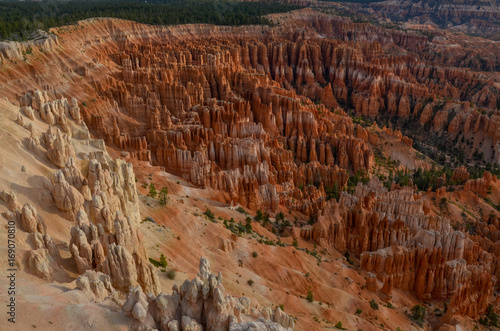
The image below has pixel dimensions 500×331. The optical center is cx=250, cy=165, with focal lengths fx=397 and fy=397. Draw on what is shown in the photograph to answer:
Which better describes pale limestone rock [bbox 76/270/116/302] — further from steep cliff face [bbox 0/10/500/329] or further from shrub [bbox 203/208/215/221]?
shrub [bbox 203/208/215/221]

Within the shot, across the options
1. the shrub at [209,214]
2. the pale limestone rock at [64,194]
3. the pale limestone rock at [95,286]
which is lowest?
the shrub at [209,214]

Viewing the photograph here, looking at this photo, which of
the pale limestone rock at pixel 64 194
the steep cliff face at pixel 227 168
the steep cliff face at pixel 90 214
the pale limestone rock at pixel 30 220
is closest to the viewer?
the steep cliff face at pixel 90 214

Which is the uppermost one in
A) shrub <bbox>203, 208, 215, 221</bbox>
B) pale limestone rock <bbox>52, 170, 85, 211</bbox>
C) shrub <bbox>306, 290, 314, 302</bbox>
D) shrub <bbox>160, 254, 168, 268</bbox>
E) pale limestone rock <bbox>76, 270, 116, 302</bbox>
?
pale limestone rock <bbox>52, 170, 85, 211</bbox>

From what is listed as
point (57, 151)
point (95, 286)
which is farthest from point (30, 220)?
point (57, 151)

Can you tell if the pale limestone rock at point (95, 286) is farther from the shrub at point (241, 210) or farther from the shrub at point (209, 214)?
the shrub at point (241, 210)

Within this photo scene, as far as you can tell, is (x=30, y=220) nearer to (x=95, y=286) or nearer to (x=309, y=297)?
(x=95, y=286)

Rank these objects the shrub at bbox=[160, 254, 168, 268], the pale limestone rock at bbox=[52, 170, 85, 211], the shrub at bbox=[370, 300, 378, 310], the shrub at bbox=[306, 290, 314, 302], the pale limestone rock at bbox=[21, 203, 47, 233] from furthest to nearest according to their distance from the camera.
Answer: the shrub at bbox=[370, 300, 378, 310] < the shrub at bbox=[306, 290, 314, 302] < the shrub at bbox=[160, 254, 168, 268] < the pale limestone rock at bbox=[52, 170, 85, 211] < the pale limestone rock at bbox=[21, 203, 47, 233]

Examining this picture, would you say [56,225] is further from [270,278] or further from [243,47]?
[243,47]

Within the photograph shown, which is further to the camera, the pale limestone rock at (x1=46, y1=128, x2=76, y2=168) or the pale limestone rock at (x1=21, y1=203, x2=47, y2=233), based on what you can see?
the pale limestone rock at (x1=46, y1=128, x2=76, y2=168)

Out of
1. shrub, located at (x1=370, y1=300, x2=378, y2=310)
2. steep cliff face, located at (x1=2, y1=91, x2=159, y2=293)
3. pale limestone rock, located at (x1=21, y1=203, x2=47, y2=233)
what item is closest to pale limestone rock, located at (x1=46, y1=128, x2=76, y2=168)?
steep cliff face, located at (x1=2, y1=91, x2=159, y2=293)

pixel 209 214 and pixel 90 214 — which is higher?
pixel 90 214

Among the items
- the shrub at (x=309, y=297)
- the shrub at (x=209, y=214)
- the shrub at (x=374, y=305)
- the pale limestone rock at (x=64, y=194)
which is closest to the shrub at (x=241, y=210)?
the shrub at (x=209, y=214)
